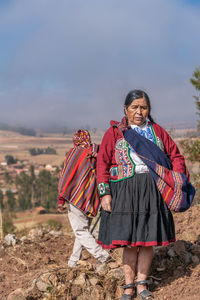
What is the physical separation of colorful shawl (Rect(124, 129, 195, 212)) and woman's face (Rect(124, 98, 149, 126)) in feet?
0.42

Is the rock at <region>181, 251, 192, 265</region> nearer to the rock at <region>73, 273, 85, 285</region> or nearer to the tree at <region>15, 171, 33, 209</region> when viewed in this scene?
the rock at <region>73, 273, 85, 285</region>

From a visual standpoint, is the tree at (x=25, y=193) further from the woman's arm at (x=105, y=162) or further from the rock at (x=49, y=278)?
the woman's arm at (x=105, y=162)

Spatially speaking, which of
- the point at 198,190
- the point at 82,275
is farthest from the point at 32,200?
the point at 82,275

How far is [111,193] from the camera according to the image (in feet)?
10.8

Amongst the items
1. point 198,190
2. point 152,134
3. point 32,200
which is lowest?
point 32,200

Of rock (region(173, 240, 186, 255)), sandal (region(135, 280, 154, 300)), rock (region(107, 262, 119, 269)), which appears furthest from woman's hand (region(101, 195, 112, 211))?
rock (region(173, 240, 186, 255))

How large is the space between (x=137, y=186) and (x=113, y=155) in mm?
381

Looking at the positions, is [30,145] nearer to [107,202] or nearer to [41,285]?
[41,285]

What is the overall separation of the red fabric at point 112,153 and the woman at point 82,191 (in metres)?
0.81

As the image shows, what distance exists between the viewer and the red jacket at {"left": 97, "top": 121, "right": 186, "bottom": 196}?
10.7 feet

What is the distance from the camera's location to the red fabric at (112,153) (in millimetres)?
3287

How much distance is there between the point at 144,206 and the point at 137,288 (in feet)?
2.55

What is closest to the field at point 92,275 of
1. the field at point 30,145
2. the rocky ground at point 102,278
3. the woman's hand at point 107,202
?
the rocky ground at point 102,278

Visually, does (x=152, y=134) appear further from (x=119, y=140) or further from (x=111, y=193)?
(x=111, y=193)
